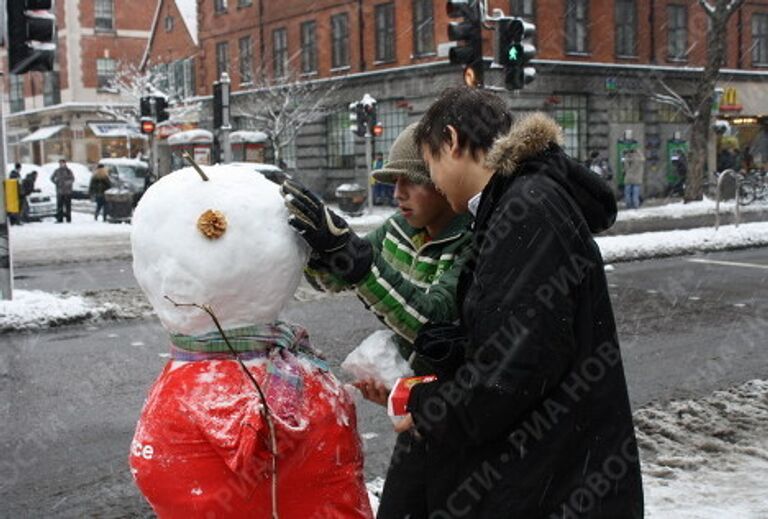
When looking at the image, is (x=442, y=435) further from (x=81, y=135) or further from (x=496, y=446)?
(x=81, y=135)

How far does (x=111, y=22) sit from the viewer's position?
185 feet

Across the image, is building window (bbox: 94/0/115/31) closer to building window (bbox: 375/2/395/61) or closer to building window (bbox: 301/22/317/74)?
building window (bbox: 301/22/317/74)

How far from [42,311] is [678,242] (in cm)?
1053

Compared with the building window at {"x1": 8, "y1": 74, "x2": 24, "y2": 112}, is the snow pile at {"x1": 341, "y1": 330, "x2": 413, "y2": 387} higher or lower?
lower

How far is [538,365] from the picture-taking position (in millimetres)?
1888

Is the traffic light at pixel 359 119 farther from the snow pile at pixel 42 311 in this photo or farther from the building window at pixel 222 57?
the building window at pixel 222 57

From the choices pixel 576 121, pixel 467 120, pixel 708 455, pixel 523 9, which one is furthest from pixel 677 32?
pixel 467 120

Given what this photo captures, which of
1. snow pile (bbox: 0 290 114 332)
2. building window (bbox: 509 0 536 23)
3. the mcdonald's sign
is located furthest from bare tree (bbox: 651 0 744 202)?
snow pile (bbox: 0 290 114 332)

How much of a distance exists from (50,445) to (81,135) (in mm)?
51760

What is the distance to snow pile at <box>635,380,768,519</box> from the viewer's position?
160 inches


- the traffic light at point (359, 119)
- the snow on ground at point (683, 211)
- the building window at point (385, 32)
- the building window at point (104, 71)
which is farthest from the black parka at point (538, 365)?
the building window at point (104, 71)

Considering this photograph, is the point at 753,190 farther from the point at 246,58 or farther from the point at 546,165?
the point at 546,165

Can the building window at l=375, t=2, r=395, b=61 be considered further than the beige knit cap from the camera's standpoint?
Yes

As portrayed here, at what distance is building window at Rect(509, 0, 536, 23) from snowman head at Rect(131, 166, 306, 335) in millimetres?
29072
